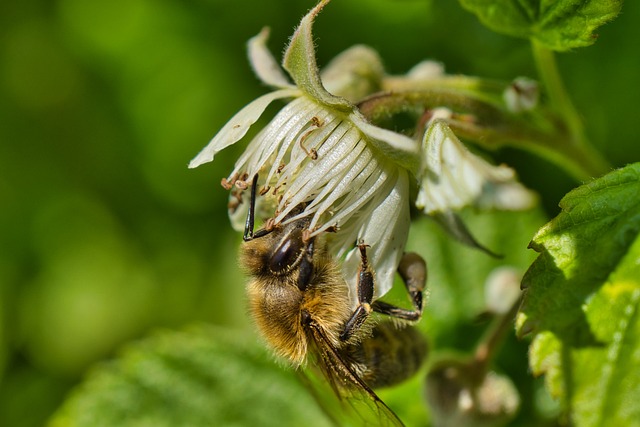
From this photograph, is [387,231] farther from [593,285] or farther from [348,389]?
[593,285]

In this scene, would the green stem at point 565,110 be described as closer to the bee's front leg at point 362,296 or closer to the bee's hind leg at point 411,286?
the bee's hind leg at point 411,286

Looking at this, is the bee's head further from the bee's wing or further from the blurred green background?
the blurred green background

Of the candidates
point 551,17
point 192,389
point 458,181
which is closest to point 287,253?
point 458,181

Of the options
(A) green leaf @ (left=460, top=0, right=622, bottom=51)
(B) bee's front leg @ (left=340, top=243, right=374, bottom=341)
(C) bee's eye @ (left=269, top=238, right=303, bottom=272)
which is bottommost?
(B) bee's front leg @ (left=340, top=243, right=374, bottom=341)

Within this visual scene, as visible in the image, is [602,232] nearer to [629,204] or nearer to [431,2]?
[629,204]

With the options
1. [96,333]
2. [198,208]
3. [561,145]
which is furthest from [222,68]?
[561,145]

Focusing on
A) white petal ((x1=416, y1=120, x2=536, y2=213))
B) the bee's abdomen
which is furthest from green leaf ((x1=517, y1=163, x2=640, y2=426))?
the bee's abdomen
